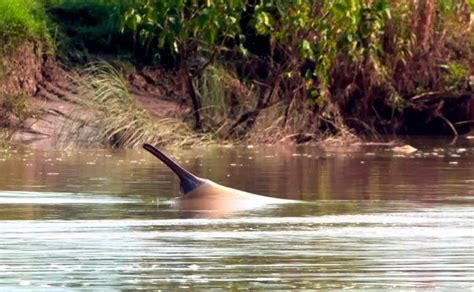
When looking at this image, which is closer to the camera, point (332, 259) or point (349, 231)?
point (332, 259)

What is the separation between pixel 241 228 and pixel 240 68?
48.2ft

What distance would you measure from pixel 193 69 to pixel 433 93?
3855mm

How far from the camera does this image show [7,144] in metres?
22.9

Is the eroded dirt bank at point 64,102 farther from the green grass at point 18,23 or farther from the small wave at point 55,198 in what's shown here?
the small wave at point 55,198

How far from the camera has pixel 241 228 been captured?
37.8 feet

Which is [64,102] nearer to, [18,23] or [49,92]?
[49,92]

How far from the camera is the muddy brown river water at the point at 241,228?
8.80 m

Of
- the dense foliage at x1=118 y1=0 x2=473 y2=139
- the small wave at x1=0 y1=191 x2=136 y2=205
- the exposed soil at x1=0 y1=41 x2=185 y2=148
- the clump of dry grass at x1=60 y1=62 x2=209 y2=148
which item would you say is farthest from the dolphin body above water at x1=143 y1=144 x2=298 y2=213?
the exposed soil at x1=0 y1=41 x2=185 y2=148

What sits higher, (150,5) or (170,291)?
(150,5)

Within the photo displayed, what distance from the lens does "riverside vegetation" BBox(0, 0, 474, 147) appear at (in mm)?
23141

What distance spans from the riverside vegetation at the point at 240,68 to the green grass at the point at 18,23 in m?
0.02

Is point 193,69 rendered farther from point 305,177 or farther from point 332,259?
point 332,259

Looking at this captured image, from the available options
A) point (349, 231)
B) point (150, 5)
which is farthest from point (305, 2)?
point (349, 231)

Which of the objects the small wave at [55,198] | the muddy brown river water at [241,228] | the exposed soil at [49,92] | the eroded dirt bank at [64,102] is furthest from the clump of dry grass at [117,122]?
the small wave at [55,198]
